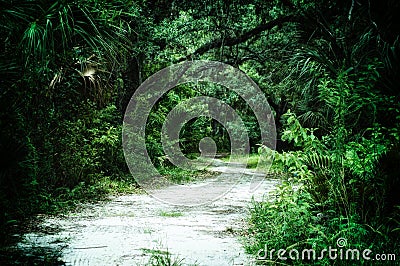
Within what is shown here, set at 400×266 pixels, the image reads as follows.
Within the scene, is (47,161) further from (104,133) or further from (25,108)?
(104,133)

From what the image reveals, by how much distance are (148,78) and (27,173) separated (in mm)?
6563

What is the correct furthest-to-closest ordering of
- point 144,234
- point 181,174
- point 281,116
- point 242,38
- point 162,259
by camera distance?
point 181,174
point 242,38
point 281,116
point 144,234
point 162,259

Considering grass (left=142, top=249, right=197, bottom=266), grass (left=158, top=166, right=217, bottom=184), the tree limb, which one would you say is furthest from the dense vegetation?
grass (left=158, top=166, right=217, bottom=184)

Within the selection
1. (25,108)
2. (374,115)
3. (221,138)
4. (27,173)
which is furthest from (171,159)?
(221,138)

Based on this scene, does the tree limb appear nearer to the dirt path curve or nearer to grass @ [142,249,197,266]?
the dirt path curve

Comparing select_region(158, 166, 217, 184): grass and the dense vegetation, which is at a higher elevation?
the dense vegetation

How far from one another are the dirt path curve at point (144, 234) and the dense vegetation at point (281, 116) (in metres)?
0.37

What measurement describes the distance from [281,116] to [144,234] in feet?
8.43

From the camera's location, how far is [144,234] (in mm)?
5270

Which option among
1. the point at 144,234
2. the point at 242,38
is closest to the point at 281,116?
the point at 144,234

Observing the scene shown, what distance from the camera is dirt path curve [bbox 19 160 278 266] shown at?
426 cm

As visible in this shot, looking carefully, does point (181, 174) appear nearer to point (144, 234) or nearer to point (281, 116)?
point (281, 116)

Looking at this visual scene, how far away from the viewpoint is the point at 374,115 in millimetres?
4645

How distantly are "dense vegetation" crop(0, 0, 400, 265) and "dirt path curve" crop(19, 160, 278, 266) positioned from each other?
0.37 metres
